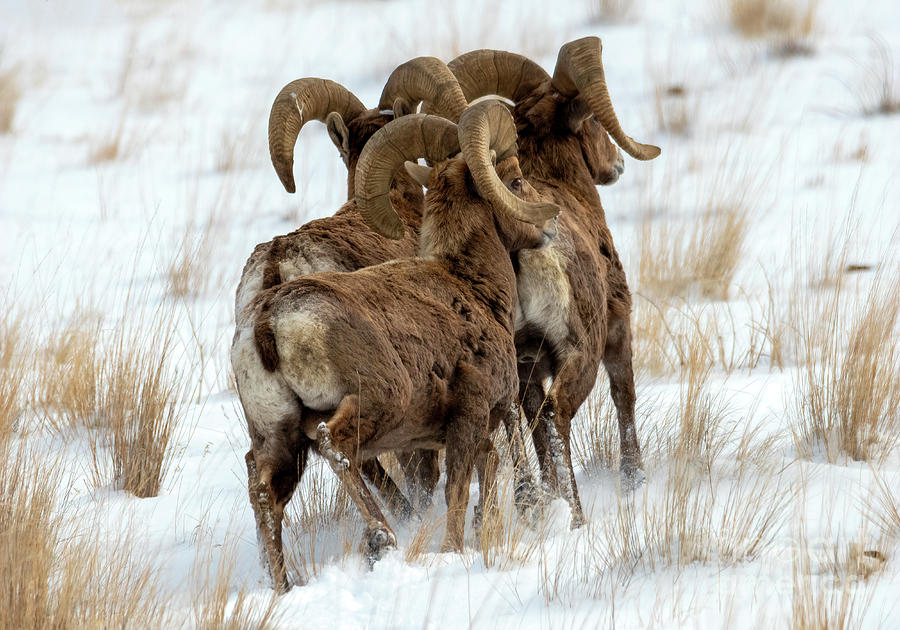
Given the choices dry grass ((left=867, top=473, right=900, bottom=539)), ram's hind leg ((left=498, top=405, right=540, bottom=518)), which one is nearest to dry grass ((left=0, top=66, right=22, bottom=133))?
ram's hind leg ((left=498, top=405, right=540, bottom=518))

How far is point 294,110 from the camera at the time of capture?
20.6ft

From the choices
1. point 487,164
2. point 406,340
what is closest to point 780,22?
point 487,164

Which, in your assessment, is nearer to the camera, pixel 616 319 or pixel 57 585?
pixel 57 585

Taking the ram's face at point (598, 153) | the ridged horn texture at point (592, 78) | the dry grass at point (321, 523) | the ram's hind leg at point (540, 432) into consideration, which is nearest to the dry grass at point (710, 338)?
the ram's face at point (598, 153)

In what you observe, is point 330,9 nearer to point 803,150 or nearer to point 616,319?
point 803,150

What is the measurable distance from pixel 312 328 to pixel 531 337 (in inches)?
67.5

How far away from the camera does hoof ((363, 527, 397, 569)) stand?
14.5ft

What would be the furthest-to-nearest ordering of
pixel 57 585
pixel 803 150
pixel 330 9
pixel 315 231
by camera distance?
pixel 330 9
pixel 803 150
pixel 315 231
pixel 57 585

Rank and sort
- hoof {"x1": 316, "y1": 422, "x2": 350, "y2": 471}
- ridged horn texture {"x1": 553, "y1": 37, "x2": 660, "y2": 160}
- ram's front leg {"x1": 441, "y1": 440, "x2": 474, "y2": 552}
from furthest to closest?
ridged horn texture {"x1": 553, "y1": 37, "x2": 660, "y2": 160} → ram's front leg {"x1": 441, "y1": 440, "x2": 474, "y2": 552} → hoof {"x1": 316, "y1": 422, "x2": 350, "y2": 471}

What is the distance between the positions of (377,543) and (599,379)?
294 cm

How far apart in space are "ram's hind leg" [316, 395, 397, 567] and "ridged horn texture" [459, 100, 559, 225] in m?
1.26

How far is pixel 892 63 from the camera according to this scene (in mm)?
12508

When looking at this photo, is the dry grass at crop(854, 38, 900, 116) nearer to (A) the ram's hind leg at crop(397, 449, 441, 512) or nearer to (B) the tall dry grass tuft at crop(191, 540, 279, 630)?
(A) the ram's hind leg at crop(397, 449, 441, 512)

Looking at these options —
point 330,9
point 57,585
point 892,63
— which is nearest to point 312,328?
point 57,585
